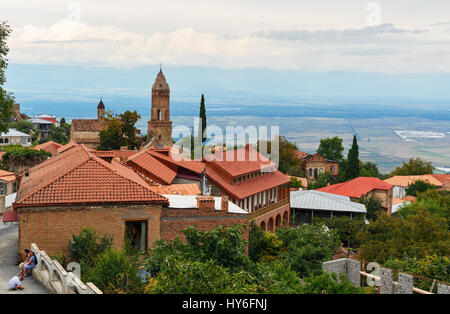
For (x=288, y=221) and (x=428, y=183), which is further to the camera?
(x=428, y=183)

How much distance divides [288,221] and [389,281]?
3147cm

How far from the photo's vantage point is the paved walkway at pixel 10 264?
14.2m

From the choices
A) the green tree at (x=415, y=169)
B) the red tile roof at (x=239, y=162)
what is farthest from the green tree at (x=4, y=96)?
the green tree at (x=415, y=169)

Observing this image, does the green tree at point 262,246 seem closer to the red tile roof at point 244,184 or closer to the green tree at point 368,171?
the red tile roof at point 244,184

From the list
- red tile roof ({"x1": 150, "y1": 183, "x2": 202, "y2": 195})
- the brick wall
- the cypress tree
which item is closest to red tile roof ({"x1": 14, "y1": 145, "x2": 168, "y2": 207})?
the brick wall

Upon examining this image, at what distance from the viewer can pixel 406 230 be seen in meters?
29.8

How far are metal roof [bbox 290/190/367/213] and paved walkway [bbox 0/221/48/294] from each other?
30.1 m

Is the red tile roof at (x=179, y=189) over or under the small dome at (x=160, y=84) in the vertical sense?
under

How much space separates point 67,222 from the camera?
1844 cm

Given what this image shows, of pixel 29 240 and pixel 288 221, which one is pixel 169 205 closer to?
pixel 29 240

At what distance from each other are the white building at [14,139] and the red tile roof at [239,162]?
61.9m

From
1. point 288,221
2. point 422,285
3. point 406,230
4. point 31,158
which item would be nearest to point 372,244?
point 406,230

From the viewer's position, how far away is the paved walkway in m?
14.2

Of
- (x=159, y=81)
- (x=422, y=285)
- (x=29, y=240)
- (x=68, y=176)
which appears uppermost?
(x=159, y=81)
